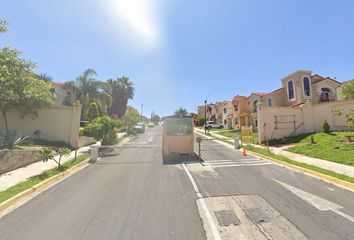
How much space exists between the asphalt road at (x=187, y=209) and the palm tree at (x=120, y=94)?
55.9 m

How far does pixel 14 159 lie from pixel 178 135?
30.6 feet

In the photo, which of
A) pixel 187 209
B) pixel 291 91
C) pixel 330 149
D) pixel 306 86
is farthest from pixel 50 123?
pixel 306 86

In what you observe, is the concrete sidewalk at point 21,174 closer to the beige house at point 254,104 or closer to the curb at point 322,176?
the curb at point 322,176

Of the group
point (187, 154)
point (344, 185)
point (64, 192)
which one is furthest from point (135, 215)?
point (187, 154)

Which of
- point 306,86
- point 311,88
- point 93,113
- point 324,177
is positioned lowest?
point 324,177

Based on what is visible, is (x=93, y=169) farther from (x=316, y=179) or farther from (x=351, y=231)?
(x=351, y=231)

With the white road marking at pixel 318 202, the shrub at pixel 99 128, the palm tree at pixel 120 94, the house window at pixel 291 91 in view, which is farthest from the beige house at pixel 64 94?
the white road marking at pixel 318 202

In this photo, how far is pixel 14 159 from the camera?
45.3 ft

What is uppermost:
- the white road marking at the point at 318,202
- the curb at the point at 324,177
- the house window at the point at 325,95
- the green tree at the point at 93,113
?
the house window at the point at 325,95

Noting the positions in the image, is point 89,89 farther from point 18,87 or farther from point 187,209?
point 187,209

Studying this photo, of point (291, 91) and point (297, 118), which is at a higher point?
point (291, 91)

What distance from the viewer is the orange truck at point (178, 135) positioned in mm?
17594

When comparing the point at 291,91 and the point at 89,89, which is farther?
the point at 89,89

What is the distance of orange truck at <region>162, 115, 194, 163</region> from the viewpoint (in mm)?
17594
